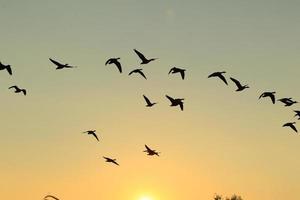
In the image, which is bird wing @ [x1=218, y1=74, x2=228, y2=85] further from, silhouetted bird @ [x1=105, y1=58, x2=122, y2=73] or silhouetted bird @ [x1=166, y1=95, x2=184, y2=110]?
silhouetted bird @ [x1=105, y1=58, x2=122, y2=73]

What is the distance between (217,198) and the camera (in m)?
129

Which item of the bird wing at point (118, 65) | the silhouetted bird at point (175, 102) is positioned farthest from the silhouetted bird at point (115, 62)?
the silhouetted bird at point (175, 102)

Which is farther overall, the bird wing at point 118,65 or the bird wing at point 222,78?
the bird wing at point 222,78

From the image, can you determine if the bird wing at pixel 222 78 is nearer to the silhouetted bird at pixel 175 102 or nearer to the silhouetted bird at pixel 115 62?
the silhouetted bird at pixel 175 102

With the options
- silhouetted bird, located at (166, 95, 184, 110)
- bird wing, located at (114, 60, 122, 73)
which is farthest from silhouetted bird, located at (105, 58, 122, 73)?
silhouetted bird, located at (166, 95, 184, 110)

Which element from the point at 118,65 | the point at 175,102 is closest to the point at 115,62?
the point at 118,65

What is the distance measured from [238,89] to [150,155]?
8330mm

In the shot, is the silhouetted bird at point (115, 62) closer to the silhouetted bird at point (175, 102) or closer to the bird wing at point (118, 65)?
the bird wing at point (118, 65)

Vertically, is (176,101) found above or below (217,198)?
below

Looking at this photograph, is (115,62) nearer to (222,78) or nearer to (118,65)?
(118,65)

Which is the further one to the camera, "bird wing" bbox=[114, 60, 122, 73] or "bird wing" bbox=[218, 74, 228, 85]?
"bird wing" bbox=[218, 74, 228, 85]

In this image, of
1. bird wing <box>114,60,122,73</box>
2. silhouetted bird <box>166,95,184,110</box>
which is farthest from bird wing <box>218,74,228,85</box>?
bird wing <box>114,60,122,73</box>

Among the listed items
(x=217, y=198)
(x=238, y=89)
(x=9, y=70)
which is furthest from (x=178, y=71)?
(x=217, y=198)

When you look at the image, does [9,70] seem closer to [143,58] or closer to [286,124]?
[143,58]
